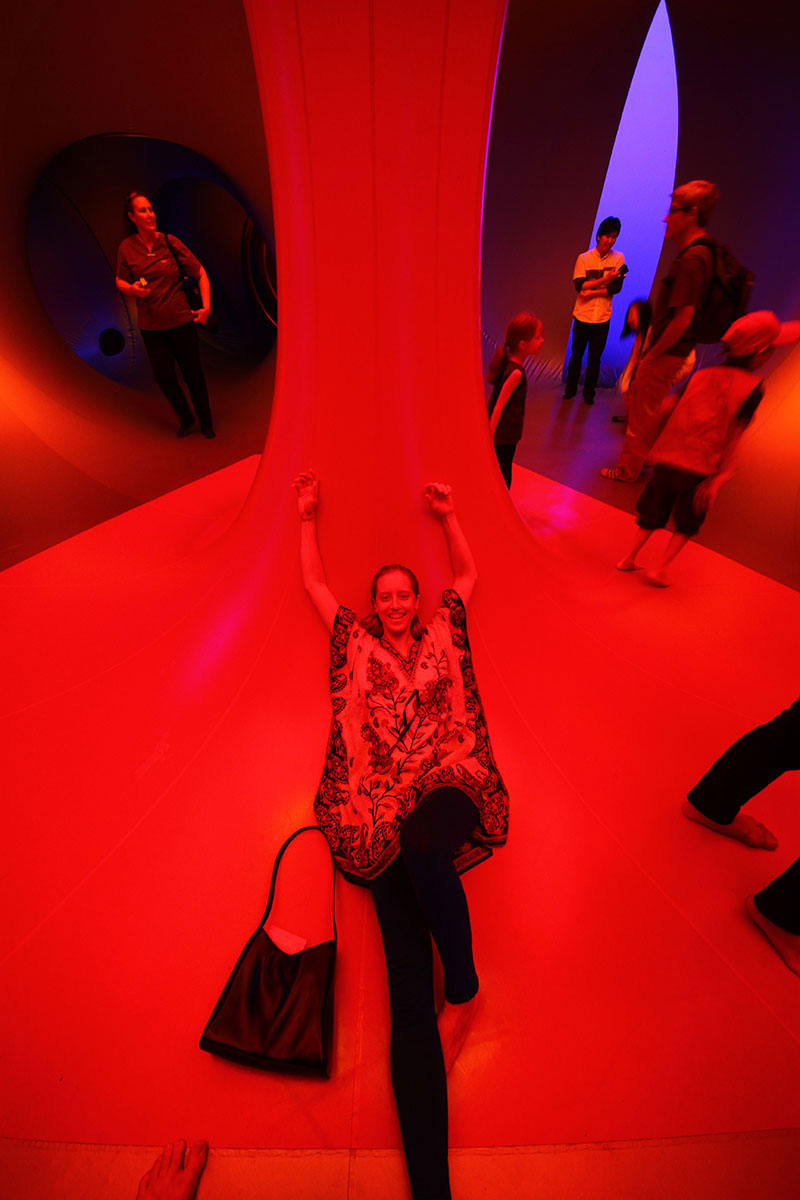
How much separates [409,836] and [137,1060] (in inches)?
22.0

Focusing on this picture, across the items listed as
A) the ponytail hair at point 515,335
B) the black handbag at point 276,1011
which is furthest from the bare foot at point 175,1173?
the ponytail hair at point 515,335

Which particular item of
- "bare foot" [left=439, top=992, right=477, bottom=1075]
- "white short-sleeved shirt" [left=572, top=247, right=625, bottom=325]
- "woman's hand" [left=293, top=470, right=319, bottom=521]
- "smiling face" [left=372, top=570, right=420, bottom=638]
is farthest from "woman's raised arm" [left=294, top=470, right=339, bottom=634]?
"white short-sleeved shirt" [left=572, top=247, right=625, bottom=325]

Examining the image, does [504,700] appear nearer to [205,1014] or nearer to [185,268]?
[205,1014]

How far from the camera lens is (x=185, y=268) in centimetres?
266

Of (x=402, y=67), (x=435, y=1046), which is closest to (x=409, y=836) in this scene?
(x=435, y=1046)

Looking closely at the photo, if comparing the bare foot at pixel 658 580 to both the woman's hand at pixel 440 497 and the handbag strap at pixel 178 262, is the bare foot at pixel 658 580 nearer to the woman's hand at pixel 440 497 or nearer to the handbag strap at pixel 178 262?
the woman's hand at pixel 440 497

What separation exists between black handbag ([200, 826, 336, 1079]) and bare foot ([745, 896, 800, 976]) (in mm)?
800

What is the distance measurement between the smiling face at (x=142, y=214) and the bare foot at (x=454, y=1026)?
3189mm

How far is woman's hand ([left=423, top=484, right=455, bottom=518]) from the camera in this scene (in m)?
1.16

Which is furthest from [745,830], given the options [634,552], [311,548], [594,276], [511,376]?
[594,276]

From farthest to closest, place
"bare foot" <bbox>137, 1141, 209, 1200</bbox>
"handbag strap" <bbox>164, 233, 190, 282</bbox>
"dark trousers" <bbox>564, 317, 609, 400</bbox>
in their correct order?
"dark trousers" <bbox>564, 317, 609, 400</bbox>
"handbag strap" <bbox>164, 233, 190, 282</bbox>
"bare foot" <bbox>137, 1141, 209, 1200</bbox>

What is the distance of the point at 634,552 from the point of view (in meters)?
1.70

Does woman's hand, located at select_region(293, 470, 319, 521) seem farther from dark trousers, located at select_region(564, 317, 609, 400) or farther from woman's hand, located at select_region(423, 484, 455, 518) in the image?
dark trousers, located at select_region(564, 317, 609, 400)

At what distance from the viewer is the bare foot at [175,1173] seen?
67cm
